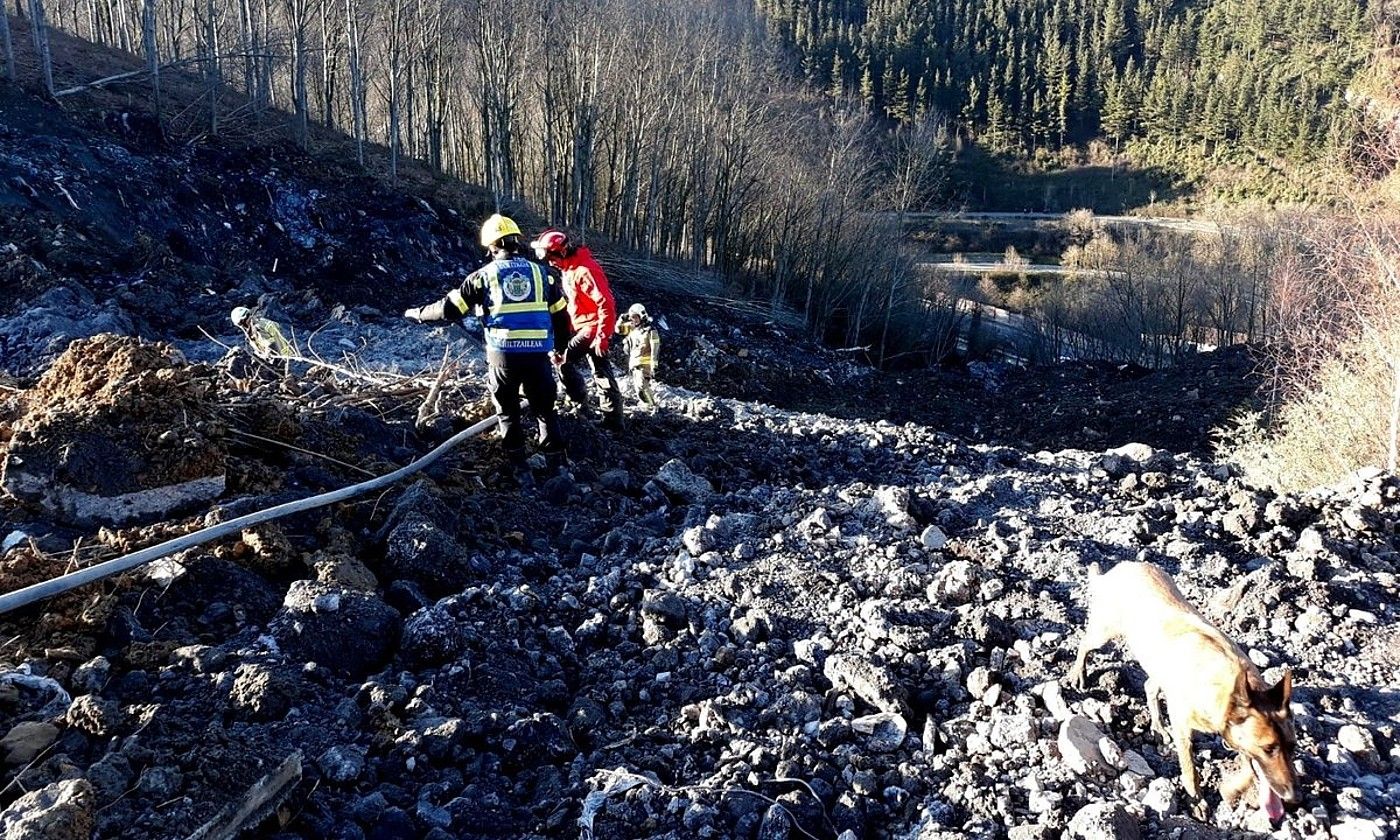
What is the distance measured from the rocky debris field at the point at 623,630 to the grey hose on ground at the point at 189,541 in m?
0.11

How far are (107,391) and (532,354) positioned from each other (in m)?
2.56

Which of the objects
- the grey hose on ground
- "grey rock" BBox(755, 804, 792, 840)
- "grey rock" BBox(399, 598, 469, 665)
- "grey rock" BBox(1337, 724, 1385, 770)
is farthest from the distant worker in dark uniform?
"grey rock" BBox(1337, 724, 1385, 770)

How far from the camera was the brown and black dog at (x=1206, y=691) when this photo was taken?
2.66 meters

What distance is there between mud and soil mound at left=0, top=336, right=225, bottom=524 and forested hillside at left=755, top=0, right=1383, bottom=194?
66527mm

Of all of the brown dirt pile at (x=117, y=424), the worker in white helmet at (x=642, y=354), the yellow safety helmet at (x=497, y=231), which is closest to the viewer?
the brown dirt pile at (x=117, y=424)

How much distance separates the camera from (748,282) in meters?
29.4

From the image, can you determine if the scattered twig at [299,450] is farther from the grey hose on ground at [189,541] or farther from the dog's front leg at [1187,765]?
the dog's front leg at [1187,765]

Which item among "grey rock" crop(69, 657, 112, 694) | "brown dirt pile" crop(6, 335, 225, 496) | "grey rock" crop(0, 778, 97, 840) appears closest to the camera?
"grey rock" crop(0, 778, 97, 840)

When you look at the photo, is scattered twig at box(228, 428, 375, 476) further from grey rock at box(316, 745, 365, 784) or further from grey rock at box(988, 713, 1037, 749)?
grey rock at box(988, 713, 1037, 749)

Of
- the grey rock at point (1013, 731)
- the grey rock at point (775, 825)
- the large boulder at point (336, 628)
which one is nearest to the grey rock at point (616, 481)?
the large boulder at point (336, 628)

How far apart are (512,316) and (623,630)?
2756 millimetres

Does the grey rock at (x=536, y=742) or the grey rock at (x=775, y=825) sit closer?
the grey rock at (x=775, y=825)

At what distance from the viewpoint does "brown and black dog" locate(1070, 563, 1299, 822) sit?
8.74 feet

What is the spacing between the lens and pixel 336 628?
402 cm
